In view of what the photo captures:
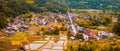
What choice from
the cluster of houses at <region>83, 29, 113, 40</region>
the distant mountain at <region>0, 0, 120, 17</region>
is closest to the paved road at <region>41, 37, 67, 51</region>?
the cluster of houses at <region>83, 29, 113, 40</region>

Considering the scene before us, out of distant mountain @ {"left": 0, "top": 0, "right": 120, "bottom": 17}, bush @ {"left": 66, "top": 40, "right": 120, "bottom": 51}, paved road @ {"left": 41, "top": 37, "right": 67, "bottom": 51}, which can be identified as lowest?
distant mountain @ {"left": 0, "top": 0, "right": 120, "bottom": 17}

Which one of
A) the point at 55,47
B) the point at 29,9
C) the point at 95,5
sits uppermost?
the point at 55,47

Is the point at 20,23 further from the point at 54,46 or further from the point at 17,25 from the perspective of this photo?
the point at 54,46

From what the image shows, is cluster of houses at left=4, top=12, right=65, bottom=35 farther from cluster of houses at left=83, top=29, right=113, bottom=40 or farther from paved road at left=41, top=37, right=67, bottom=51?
cluster of houses at left=83, top=29, right=113, bottom=40

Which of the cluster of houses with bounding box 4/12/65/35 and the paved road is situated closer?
the paved road

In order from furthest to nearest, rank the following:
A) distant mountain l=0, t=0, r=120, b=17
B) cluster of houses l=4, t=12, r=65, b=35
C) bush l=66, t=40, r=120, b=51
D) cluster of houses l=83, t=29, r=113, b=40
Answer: distant mountain l=0, t=0, r=120, b=17
cluster of houses l=4, t=12, r=65, b=35
cluster of houses l=83, t=29, r=113, b=40
bush l=66, t=40, r=120, b=51

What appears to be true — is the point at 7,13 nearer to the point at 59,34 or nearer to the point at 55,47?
the point at 59,34

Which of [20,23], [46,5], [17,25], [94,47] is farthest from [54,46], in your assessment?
[46,5]

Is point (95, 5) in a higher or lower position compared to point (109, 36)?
lower

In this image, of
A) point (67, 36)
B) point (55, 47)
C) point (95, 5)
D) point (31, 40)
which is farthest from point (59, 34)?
point (95, 5)

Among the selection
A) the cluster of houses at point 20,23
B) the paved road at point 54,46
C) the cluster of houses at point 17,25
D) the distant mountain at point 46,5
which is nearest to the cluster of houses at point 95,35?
the paved road at point 54,46

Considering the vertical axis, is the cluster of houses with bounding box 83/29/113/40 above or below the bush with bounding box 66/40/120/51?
below
